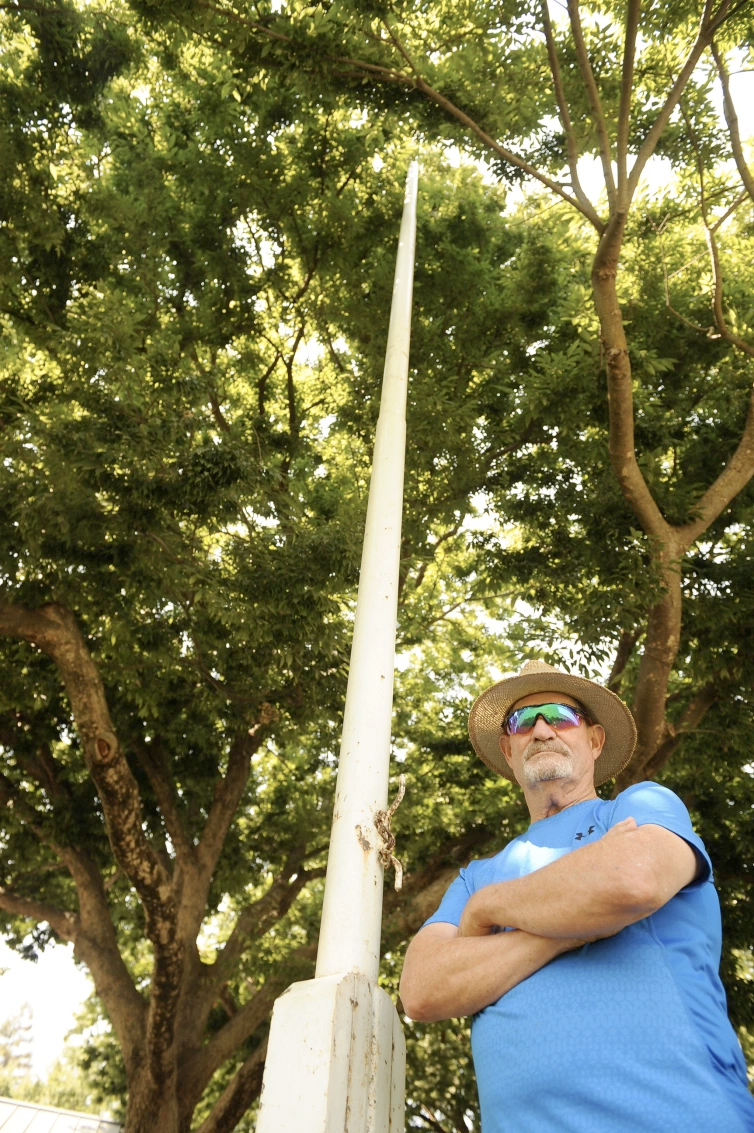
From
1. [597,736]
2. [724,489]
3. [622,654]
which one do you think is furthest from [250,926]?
[597,736]

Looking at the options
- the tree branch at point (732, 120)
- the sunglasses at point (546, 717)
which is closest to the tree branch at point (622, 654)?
the tree branch at point (732, 120)

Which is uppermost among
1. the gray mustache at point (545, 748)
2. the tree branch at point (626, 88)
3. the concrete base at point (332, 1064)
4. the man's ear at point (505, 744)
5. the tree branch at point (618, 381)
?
the tree branch at point (626, 88)

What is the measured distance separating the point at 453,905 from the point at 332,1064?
27.3 inches

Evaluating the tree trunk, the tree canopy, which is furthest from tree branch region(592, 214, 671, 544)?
the tree trunk

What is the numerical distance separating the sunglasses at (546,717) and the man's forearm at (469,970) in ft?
2.78

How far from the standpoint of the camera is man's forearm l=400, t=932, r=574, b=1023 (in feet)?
5.93

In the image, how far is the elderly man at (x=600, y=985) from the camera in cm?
155

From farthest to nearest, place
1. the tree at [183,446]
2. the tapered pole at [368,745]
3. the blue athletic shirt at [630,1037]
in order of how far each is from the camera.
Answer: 1. the tree at [183,446]
2. the tapered pole at [368,745]
3. the blue athletic shirt at [630,1037]

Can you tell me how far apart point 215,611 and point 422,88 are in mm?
4117

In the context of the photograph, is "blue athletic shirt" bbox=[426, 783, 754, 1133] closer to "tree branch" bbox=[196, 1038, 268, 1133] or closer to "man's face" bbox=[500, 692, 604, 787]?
"man's face" bbox=[500, 692, 604, 787]

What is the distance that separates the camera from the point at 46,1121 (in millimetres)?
17828

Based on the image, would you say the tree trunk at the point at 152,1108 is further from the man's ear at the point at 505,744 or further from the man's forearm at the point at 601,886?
the man's forearm at the point at 601,886

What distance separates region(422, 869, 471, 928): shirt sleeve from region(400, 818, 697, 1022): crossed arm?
0.18 m

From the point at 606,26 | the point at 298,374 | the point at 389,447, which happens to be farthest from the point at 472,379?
the point at 389,447
